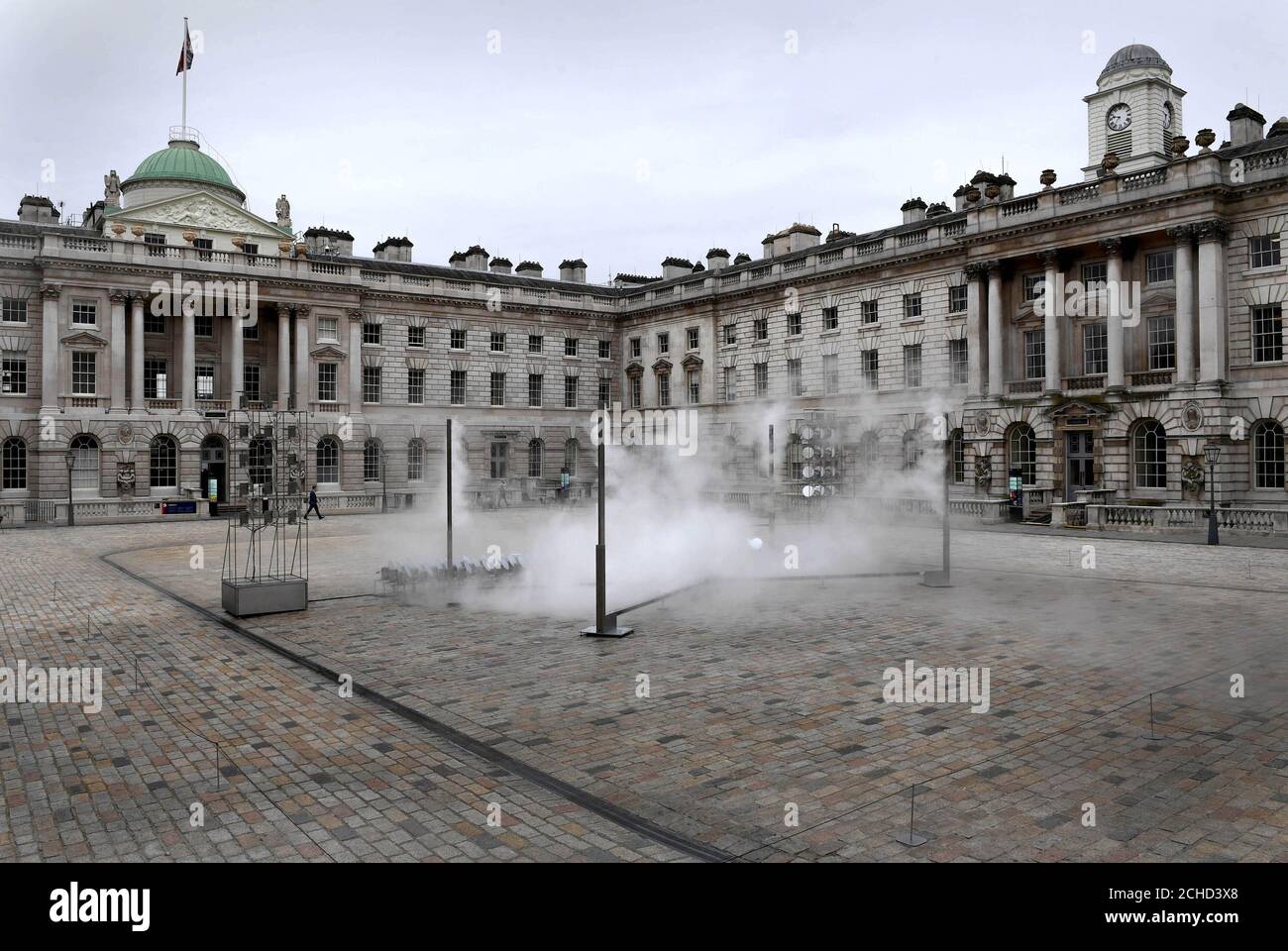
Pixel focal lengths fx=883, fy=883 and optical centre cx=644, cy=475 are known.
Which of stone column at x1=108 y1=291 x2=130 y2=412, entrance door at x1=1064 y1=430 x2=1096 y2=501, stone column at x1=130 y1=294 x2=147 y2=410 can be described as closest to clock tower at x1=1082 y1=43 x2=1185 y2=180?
entrance door at x1=1064 y1=430 x2=1096 y2=501

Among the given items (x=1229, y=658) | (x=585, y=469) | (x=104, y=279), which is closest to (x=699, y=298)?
(x=585, y=469)

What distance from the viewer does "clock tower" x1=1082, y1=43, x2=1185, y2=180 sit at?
148ft

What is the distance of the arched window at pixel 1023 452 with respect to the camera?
3709cm

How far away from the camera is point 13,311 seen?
136ft

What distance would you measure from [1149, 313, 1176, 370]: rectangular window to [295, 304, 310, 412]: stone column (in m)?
39.3

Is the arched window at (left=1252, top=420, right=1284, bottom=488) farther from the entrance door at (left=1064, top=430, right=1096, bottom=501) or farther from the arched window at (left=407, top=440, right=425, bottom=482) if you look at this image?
the arched window at (left=407, top=440, right=425, bottom=482)

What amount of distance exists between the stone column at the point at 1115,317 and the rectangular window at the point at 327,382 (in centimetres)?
3731

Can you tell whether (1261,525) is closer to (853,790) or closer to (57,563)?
(853,790)

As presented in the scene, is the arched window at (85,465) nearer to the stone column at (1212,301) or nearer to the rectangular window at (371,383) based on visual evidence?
the rectangular window at (371,383)

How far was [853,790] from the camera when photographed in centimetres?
680

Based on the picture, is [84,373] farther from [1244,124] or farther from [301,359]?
[1244,124]

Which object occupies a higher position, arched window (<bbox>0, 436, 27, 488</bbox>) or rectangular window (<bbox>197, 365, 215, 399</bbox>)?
rectangular window (<bbox>197, 365, 215, 399</bbox>)

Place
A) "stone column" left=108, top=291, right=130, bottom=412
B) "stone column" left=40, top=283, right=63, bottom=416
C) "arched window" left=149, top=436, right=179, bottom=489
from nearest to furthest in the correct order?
"stone column" left=40, top=283, right=63, bottom=416 → "stone column" left=108, top=291, right=130, bottom=412 → "arched window" left=149, top=436, right=179, bottom=489

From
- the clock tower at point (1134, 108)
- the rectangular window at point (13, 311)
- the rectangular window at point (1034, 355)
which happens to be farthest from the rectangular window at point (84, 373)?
the clock tower at point (1134, 108)
